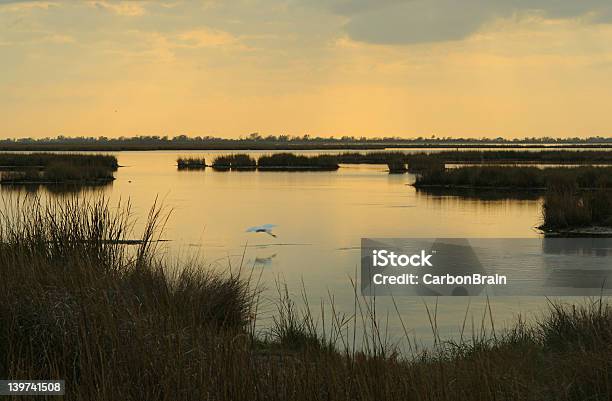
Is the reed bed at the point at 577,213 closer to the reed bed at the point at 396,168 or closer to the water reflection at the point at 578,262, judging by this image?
the water reflection at the point at 578,262

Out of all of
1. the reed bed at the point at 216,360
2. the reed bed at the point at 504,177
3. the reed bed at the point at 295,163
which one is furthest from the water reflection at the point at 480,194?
the reed bed at the point at 216,360

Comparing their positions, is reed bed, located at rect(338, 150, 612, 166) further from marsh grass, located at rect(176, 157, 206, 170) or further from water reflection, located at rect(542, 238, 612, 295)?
water reflection, located at rect(542, 238, 612, 295)

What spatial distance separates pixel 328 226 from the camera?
1822 centimetres

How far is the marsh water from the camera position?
8773 mm

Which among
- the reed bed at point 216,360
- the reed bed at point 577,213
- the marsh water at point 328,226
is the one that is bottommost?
the marsh water at point 328,226

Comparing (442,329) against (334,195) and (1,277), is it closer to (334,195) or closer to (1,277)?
(1,277)

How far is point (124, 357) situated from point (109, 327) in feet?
0.97

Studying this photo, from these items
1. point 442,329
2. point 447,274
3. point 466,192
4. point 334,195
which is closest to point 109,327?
point 442,329

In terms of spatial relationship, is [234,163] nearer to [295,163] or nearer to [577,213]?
[295,163]

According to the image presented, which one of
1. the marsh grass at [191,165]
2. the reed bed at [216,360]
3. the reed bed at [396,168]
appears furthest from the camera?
the marsh grass at [191,165]

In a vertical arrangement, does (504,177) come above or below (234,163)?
above

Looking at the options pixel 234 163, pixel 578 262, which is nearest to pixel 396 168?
pixel 234 163

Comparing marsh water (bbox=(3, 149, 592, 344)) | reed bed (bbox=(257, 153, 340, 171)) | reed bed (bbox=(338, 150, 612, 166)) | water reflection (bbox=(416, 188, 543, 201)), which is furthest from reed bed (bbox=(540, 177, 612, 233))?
reed bed (bbox=(257, 153, 340, 171))

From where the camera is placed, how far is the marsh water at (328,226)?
8773 mm
